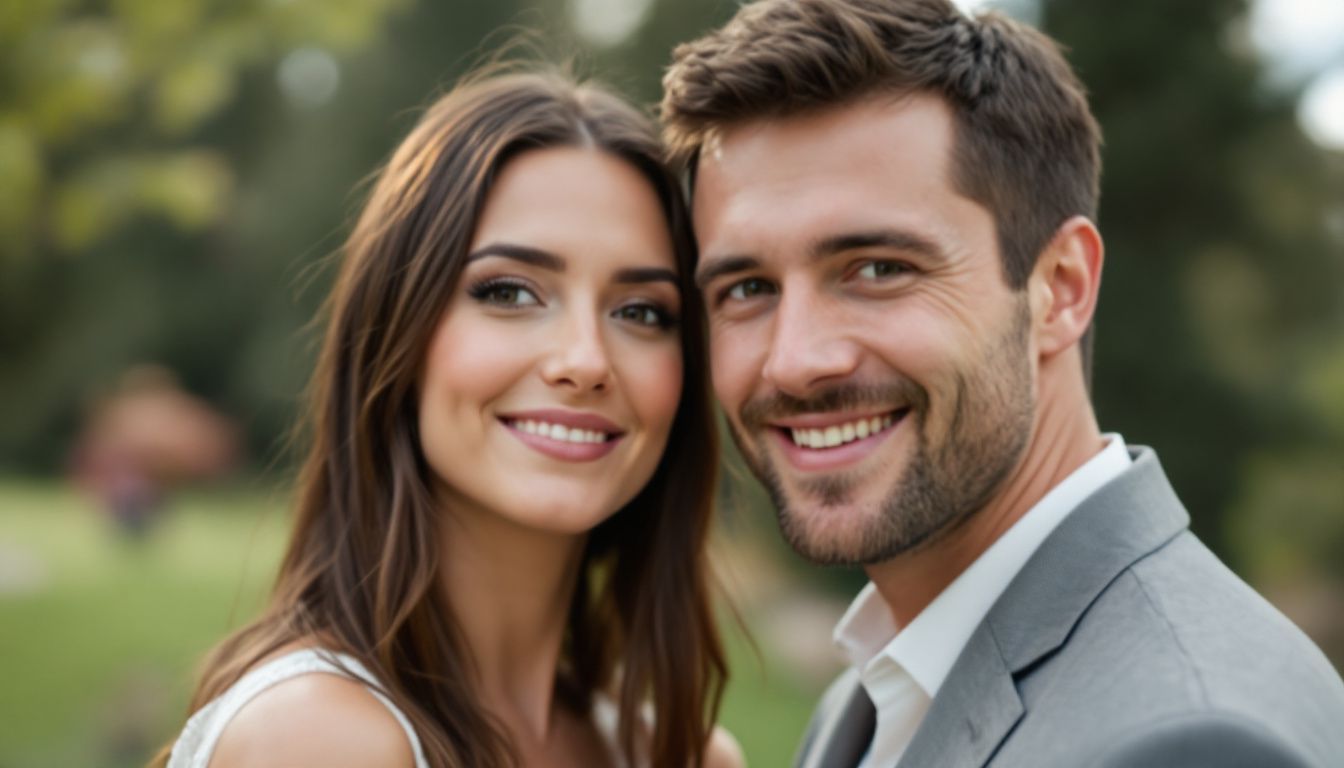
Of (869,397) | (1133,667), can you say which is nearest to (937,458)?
(869,397)

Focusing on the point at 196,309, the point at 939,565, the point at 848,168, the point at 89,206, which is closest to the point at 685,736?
the point at 939,565

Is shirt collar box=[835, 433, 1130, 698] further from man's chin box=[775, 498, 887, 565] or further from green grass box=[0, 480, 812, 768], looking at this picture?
green grass box=[0, 480, 812, 768]

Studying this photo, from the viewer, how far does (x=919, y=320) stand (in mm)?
2586

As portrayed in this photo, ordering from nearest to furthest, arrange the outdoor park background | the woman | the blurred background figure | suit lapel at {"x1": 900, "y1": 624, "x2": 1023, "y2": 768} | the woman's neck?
suit lapel at {"x1": 900, "y1": 624, "x2": 1023, "y2": 768} → the woman → the woman's neck → the outdoor park background → the blurred background figure

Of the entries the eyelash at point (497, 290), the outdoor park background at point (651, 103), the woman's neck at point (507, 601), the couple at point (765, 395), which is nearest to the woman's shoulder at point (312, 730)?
the couple at point (765, 395)

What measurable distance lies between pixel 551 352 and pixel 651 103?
→ 6101mm

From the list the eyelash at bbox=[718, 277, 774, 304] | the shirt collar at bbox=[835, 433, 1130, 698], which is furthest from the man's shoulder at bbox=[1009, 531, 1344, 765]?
the eyelash at bbox=[718, 277, 774, 304]

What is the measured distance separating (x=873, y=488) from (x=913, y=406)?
19 centimetres

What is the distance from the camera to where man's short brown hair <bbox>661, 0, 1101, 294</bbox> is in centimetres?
264

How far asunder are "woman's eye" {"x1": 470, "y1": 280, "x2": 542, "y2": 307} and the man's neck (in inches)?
38.6

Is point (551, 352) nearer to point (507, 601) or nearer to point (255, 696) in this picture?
point (507, 601)

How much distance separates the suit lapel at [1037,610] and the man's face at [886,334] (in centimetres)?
25

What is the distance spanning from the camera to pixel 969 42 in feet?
8.89

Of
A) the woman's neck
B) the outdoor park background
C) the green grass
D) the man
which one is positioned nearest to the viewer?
the man
